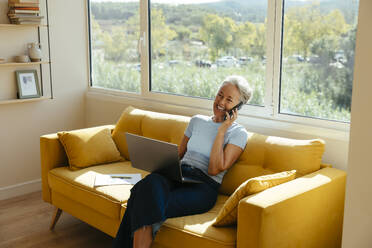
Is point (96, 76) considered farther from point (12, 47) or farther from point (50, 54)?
point (12, 47)

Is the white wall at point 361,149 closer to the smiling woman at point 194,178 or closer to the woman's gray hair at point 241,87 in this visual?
the smiling woman at point 194,178

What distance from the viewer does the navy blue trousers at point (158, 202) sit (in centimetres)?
228

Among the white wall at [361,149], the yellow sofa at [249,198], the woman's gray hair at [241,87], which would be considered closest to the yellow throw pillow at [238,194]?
the yellow sofa at [249,198]

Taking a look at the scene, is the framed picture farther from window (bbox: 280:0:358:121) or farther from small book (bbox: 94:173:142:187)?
window (bbox: 280:0:358:121)

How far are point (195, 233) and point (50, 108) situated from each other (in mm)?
2531

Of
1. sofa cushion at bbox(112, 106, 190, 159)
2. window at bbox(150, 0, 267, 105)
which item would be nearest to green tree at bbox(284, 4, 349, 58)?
window at bbox(150, 0, 267, 105)

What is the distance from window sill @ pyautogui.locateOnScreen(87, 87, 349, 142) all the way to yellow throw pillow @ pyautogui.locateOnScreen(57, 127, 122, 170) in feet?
1.90

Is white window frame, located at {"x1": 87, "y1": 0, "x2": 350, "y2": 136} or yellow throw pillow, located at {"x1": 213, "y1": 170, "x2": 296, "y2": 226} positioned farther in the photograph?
white window frame, located at {"x1": 87, "y1": 0, "x2": 350, "y2": 136}

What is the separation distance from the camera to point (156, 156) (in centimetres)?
249

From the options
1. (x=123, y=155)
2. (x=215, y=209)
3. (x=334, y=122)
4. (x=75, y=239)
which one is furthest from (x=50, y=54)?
(x=334, y=122)

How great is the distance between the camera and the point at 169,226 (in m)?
2.30

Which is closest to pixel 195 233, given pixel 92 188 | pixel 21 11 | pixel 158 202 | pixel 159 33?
pixel 158 202

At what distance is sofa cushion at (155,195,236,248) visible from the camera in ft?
6.93

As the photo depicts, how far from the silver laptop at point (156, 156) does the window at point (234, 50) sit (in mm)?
910
